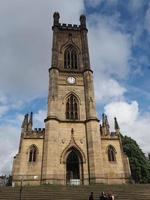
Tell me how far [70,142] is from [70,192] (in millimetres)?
9956

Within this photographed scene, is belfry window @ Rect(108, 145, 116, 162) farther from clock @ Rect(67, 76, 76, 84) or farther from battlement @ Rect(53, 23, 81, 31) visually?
battlement @ Rect(53, 23, 81, 31)

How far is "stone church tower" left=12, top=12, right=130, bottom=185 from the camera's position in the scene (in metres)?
28.4

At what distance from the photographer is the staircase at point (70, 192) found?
1980 centimetres

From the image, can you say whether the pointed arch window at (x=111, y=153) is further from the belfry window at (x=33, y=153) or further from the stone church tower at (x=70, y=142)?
the belfry window at (x=33, y=153)

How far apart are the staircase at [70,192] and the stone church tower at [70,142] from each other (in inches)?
210

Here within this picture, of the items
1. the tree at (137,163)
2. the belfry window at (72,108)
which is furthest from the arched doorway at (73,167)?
the tree at (137,163)

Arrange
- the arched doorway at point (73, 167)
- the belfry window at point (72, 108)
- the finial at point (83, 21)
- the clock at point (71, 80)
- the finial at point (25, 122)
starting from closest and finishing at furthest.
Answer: the arched doorway at point (73, 167) → the finial at point (25, 122) → the belfry window at point (72, 108) → the clock at point (71, 80) → the finial at point (83, 21)

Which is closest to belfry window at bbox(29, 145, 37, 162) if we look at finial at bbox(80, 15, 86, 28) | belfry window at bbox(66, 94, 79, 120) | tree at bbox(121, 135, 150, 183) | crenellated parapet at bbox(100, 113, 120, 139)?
belfry window at bbox(66, 94, 79, 120)

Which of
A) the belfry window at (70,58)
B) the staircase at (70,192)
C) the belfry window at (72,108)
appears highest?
the belfry window at (70,58)

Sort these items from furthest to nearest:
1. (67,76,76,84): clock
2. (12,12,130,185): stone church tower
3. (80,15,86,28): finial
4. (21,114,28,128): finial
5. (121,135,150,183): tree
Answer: (80,15,86,28): finial, (121,135,150,183): tree, (67,76,76,84): clock, (21,114,28,128): finial, (12,12,130,185): stone church tower

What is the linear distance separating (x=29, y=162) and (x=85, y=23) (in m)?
29.7

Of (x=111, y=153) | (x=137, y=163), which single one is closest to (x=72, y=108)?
(x=111, y=153)

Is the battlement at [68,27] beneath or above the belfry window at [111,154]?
above

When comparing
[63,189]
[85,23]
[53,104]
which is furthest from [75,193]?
[85,23]
